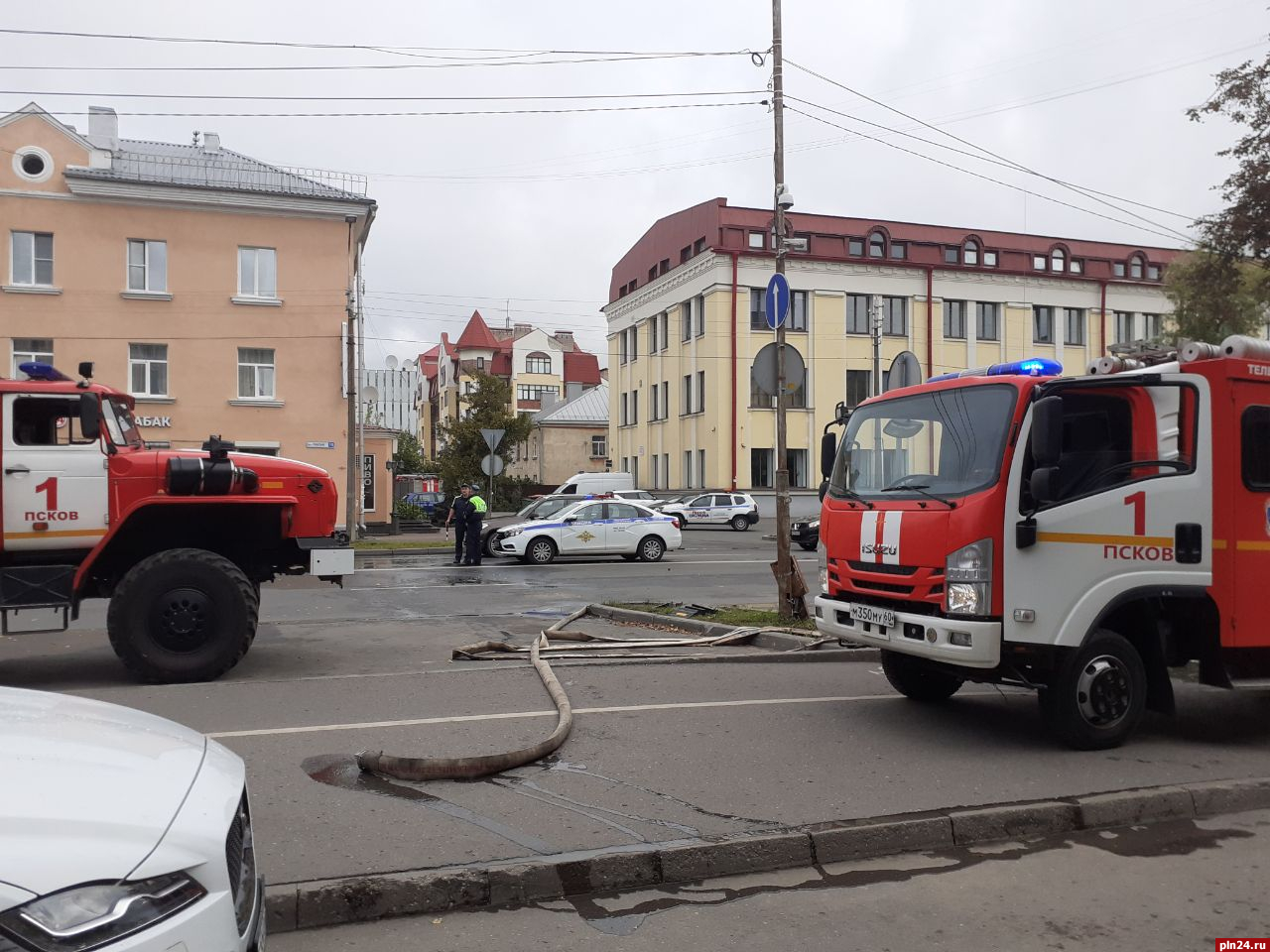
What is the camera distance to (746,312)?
51469 millimetres

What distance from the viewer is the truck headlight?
661 cm

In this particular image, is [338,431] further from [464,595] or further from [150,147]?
[464,595]

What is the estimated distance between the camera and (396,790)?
226 inches

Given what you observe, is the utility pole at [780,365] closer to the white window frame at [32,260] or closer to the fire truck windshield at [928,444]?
the fire truck windshield at [928,444]

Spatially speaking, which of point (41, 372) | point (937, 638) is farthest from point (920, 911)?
point (41, 372)

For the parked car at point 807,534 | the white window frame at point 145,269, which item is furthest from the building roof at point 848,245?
the white window frame at point 145,269

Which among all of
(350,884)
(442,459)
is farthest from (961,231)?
(350,884)

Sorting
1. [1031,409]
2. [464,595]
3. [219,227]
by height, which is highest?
[219,227]

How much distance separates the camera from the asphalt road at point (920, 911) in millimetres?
4160

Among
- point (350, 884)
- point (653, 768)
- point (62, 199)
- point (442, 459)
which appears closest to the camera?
point (350, 884)

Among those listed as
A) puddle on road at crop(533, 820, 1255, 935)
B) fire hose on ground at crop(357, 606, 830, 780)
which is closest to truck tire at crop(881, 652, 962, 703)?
fire hose on ground at crop(357, 606, 830, 780)

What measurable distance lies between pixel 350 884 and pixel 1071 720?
4665 mm

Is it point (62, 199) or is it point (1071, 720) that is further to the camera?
point (62, 199)

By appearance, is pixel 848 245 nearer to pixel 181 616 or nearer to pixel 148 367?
pixel 148 367
